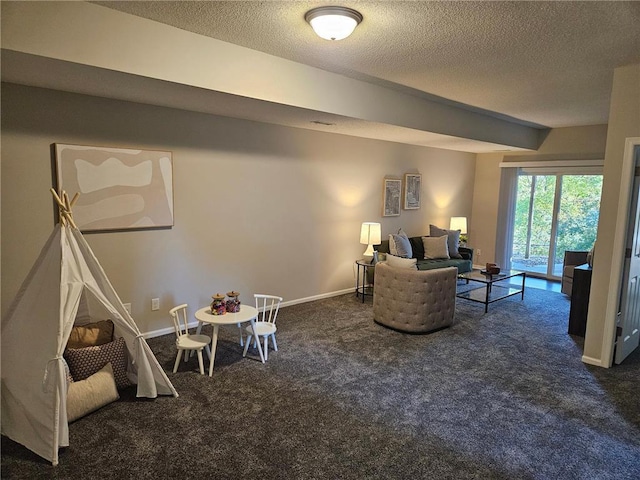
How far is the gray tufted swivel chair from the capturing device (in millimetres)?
4293

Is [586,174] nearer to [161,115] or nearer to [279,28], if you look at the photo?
[279,28]

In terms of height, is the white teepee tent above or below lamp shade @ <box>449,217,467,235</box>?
below

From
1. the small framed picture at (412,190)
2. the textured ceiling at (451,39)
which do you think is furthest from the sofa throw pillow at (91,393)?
the small framed picture at (412,190)

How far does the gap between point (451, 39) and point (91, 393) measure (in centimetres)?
347

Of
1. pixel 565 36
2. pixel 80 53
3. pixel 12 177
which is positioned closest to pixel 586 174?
pixel 565 36

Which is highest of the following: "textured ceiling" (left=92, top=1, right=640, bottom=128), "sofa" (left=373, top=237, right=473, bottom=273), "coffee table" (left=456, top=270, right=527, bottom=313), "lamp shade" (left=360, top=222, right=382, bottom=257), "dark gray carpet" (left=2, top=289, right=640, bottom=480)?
"textured ceiling" (left=92, top=1, right=640, bottom=128)

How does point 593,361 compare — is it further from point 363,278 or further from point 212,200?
point 212,200

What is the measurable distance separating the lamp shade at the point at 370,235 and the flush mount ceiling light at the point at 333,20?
3349 mm

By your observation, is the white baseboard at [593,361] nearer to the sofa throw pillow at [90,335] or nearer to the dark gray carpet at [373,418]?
the dark gray carpet at [373,418]

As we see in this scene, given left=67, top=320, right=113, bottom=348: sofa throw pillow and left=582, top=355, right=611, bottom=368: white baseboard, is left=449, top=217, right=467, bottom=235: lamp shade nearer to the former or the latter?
left=582, top=355, right=611, bottom=368: white baseboard

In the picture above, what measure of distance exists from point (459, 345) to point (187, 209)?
10.2 feet

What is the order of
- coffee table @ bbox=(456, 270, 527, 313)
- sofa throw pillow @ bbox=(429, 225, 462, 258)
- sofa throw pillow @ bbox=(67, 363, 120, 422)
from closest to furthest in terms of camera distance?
1. sofa throw pillow @ bbox=(67, 363, 120, 422)
2. coffee table @ bbox=(456, 270, 527, 313)
3. sofa throw pillow @ bbox=(429, 225, 462, 258)

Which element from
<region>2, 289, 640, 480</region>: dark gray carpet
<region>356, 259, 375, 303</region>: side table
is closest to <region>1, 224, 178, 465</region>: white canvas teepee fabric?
<region>2, 289, 640, 480</region>: dark gray carpet

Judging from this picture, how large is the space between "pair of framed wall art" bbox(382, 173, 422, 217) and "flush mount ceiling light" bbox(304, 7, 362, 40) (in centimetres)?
390
